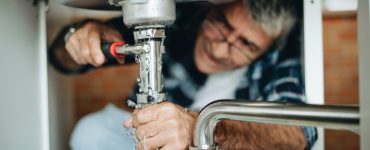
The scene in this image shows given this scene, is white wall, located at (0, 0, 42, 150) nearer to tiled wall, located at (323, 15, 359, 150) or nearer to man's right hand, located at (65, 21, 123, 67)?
man's right hand, located at (65, 21, 123, 67)

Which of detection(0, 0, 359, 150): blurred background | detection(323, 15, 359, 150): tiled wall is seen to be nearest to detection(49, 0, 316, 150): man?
detection(0, 0, 359, 150): blurred background

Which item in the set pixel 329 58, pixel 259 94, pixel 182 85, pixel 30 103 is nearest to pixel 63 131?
pixel 30 103

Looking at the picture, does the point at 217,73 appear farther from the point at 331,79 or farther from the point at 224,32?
the point at 331,79

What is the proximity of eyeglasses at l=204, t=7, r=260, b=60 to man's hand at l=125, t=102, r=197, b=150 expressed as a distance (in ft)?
1.01

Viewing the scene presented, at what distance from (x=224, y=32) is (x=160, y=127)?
14.2 inches

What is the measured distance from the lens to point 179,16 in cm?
94

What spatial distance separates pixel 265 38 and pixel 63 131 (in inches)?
20.4

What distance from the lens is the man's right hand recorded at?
66cm

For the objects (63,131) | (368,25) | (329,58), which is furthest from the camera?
(329,58)

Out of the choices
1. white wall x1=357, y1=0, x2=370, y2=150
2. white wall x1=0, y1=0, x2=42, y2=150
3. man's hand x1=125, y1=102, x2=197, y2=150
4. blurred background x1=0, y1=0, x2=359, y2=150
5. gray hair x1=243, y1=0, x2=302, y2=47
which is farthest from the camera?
blurred background x1=0, y1=0, x2=359, y2=150

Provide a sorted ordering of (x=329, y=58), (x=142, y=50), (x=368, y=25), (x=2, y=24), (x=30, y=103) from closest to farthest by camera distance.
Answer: (x=368, y=25), (x=142, y=50), (x=2, y=24), (x=30, y=103), (x=329, y=58)

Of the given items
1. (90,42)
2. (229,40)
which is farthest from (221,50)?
(90,42)

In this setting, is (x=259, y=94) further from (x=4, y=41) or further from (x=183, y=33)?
(x=4, y=41)

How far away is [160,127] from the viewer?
0.54m
